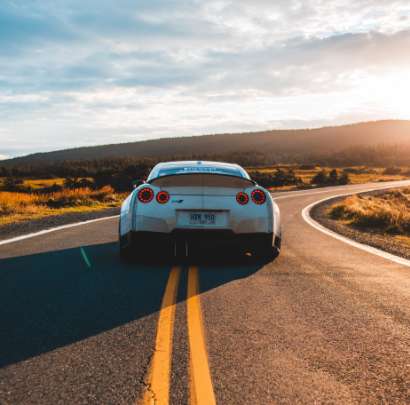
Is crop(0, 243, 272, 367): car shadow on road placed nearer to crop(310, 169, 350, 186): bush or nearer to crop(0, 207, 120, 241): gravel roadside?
crop(0, 207, 120, 241): gravel roadside

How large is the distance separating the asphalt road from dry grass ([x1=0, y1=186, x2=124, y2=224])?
9.30 metres

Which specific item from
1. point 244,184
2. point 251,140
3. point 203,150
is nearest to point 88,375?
point 244,184

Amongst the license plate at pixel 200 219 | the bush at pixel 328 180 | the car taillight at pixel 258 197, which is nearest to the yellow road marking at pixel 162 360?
Answer: the license plate at pixel 200 219

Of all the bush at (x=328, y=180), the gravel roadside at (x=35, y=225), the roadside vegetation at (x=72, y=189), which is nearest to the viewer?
the gravel roadside at (x=35, y=225)

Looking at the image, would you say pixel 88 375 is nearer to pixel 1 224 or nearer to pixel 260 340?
pixel 260 340

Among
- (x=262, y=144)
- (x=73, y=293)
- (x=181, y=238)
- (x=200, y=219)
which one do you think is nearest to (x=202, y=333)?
(x=73, y=293)

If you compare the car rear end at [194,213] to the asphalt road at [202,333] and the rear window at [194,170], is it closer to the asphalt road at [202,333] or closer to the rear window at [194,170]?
the rear window at [194,170]

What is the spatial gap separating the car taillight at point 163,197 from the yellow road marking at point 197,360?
1915mm

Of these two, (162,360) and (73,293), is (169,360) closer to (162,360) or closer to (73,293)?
(162,360)

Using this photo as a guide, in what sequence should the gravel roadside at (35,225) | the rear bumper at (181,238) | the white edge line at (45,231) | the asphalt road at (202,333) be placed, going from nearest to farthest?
1. the asphalt road at (202,333)
2. the rear bumper at (181,238)
3. the white edge line at (45,231)
4. the gravel roadside at (35,225)

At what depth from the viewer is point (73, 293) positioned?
5.39 m

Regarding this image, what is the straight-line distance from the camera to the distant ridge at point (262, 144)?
142m

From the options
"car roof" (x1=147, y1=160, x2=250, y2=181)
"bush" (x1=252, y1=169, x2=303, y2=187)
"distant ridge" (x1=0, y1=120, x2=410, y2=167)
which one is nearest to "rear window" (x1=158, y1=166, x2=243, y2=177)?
"car roof" (x1=147, y1=160, x2=250, y2=181)

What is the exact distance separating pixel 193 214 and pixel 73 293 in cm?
214
